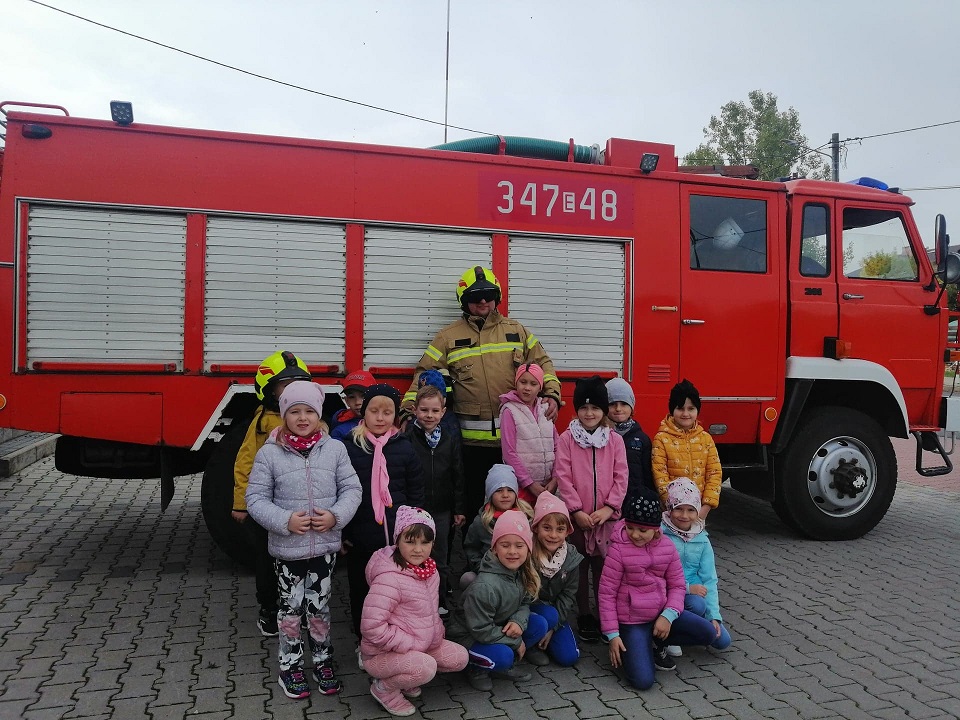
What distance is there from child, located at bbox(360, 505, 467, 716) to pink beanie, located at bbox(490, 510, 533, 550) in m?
0.35

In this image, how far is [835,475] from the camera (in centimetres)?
Answer: 569

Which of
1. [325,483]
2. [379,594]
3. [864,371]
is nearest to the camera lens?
[379,594]

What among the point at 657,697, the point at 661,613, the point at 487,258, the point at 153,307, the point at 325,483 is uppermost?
the point at 487,258

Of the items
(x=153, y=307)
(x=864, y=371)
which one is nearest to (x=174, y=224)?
(x=153, y=307)

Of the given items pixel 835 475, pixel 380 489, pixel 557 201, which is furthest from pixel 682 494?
pixel 835 475

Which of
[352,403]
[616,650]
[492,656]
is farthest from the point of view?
[352,403]

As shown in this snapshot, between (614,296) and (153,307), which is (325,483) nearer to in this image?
(153,307)

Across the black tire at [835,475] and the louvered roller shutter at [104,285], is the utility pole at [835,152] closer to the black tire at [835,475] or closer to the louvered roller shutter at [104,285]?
the black tire at [835,475]

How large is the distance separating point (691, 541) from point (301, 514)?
2080mm

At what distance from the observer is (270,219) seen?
4547 mm

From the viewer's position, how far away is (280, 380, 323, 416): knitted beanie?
129 inches

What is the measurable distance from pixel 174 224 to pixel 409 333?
1605 millimetres

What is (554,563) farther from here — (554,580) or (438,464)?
(438,464)

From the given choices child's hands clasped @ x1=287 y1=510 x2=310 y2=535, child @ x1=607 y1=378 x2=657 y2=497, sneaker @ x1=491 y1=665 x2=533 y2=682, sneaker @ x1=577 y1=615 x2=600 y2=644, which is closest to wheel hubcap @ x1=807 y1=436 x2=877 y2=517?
child @ x1=607 y1=378 x2=657 y2=497
